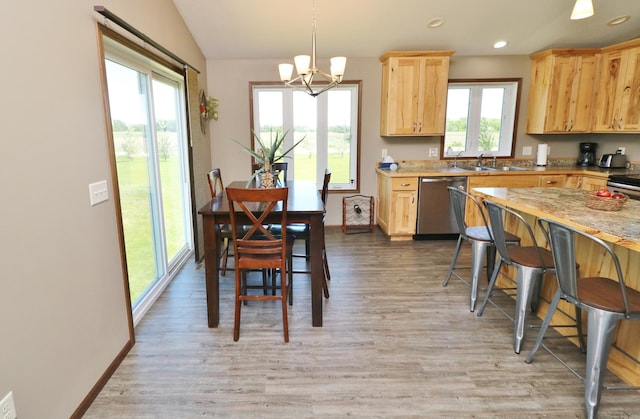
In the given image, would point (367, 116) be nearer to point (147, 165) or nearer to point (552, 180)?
point (552, 180)

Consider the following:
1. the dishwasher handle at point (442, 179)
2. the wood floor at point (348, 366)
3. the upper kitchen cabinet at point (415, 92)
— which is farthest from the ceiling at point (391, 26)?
the wood floor at point (348, 366)

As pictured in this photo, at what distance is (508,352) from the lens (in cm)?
226

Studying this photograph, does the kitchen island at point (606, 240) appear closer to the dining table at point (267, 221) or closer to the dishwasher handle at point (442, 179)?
the dining table at point (267, 221)

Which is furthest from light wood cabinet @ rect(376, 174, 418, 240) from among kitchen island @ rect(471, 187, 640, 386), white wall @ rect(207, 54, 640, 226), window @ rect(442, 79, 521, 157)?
kitchen island @ rect(471, 187, 640, 386)

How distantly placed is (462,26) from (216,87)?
125 inches

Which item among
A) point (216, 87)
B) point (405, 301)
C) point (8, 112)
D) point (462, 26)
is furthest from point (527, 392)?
point (216, 87)

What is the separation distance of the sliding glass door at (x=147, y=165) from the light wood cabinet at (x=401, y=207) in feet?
8.18

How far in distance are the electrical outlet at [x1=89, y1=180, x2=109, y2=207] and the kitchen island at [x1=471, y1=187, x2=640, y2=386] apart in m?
2.62

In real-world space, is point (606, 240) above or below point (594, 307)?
above

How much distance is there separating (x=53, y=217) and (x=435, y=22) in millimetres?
4080

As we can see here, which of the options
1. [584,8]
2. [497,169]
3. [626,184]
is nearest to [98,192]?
[584,8]

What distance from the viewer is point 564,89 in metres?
4.47

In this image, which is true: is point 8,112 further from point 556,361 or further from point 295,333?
point 556,361

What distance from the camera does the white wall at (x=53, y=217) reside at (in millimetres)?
1344
